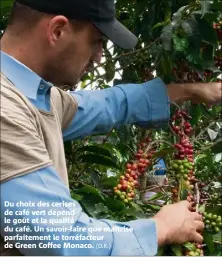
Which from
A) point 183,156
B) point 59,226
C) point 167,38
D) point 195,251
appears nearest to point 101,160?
point 183,156

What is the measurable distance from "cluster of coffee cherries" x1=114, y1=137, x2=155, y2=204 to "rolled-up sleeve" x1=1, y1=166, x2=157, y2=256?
1.33 ft

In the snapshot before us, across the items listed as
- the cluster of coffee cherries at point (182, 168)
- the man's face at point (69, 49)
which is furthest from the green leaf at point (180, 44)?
the cluster of coffee cherries at point (182, 168)

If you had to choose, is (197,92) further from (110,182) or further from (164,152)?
(110,182)

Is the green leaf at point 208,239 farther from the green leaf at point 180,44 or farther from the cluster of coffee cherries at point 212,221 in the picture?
the green leaf at point 180,44

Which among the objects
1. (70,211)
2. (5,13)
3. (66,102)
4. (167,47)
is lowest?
(70,211)

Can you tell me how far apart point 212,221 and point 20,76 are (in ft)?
2.25

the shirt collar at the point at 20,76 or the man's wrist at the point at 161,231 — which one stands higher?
the shirt collar at the point at 20,76

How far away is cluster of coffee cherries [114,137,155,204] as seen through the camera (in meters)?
1.74

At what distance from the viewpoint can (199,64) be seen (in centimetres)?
167

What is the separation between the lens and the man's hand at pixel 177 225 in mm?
1372

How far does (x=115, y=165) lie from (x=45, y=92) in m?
0.66

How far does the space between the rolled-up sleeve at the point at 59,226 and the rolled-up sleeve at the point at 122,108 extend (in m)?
0.62

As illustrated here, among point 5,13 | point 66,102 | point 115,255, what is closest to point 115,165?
point 66,102

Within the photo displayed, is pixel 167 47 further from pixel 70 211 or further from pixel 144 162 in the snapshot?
pixel 70 211
